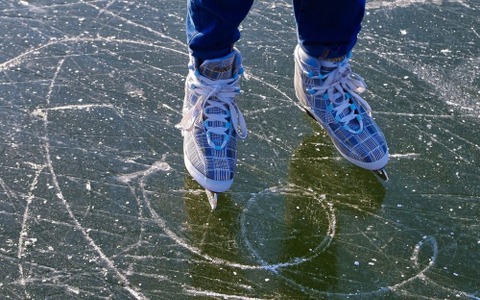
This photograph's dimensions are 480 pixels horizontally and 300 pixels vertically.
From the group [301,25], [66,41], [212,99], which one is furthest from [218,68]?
[66,41]

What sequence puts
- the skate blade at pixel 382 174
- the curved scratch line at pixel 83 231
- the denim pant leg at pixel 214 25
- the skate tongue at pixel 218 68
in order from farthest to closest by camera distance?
the skate blade at pixel 382 174 → the skate tongue at pixel 218 68 → the denim pant leg at pixel 214 25 → the curved scratch line at pixel 83 231

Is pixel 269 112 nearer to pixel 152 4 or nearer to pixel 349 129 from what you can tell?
pixel 349 129

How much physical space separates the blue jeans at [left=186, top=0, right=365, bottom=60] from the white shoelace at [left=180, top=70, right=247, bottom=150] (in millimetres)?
83

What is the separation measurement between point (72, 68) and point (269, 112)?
2.10ft

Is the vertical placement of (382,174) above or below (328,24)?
below

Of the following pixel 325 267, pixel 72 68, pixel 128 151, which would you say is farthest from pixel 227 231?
pixel 72 68

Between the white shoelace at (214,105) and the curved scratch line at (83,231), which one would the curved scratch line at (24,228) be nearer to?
the curved scratch line at (83,231)

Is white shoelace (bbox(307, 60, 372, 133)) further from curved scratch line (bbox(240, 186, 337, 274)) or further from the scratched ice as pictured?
curved scratch line (bbox(240, 186, 337, 274))

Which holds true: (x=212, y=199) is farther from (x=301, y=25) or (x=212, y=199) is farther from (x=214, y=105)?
(x=301, y=25)

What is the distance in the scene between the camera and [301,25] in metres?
2.10

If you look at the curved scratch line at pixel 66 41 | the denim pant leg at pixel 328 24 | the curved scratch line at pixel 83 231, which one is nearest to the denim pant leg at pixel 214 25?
the denim pant leg at pixel 328 24

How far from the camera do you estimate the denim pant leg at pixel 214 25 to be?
1891 mm

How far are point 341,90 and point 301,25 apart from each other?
0.69ft

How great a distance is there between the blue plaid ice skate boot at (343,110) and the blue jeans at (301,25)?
2.0 inches
